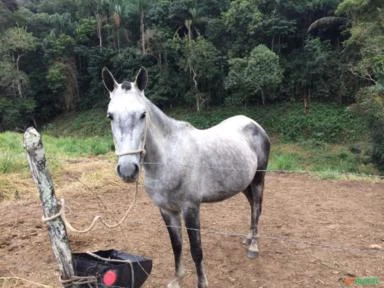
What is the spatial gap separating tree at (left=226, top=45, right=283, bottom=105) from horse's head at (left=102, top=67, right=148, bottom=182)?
19.7 m

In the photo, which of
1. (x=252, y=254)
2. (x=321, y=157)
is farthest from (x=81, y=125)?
(x=252, y=254)

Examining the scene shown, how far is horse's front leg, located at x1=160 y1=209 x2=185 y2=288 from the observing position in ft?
10.6

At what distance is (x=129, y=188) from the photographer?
6645 millimetres

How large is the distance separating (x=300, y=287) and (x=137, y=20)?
97.2ft

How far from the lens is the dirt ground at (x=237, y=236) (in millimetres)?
3645

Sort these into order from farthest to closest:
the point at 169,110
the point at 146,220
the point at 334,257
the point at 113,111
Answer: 1. the point at 169,110
2. the point at 146,220
3. the point at 334,257
4. the point at 113,111

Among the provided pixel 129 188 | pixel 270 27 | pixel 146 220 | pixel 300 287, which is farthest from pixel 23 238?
pixel 270 27

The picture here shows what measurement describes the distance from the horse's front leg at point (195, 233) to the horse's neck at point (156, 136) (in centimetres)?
47

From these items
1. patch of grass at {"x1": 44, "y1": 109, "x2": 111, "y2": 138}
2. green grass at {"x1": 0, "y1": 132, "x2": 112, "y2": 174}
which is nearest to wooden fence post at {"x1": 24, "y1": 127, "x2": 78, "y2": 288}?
green grass at {"x1": 0, "y1": 132, "x2": 112, "y2": 174}

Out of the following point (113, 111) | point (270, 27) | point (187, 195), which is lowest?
point (187, 195)

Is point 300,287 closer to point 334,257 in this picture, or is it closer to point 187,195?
point 334,257

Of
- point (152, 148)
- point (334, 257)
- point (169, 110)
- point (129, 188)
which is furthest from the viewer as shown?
point (169, 110)

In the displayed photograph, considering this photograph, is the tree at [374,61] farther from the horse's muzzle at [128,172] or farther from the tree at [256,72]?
the horse's muzzle at [128,172]

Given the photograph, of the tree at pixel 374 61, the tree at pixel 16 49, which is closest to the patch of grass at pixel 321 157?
the tree at pixel 374 61
